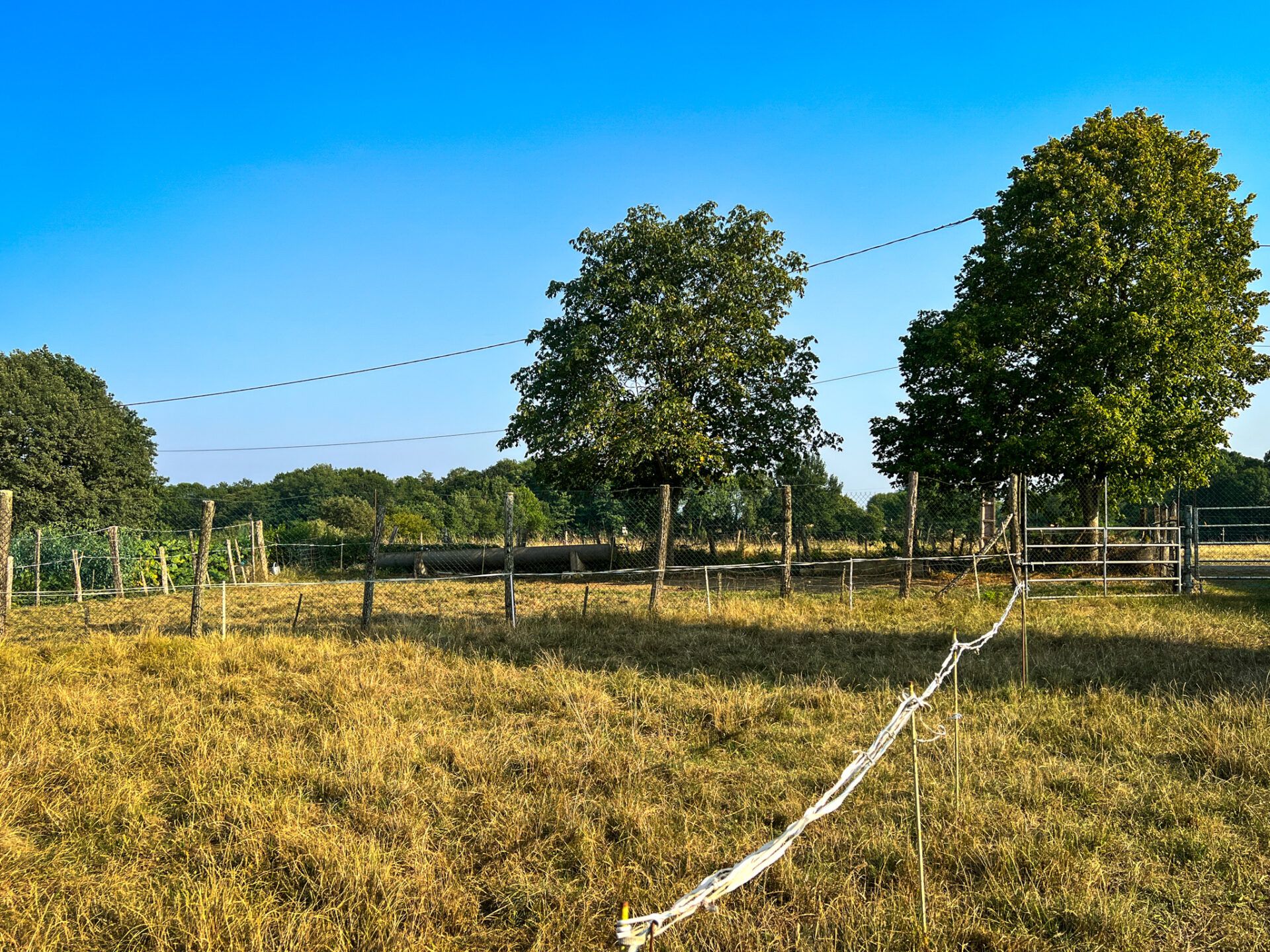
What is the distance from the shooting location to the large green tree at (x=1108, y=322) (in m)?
17.7

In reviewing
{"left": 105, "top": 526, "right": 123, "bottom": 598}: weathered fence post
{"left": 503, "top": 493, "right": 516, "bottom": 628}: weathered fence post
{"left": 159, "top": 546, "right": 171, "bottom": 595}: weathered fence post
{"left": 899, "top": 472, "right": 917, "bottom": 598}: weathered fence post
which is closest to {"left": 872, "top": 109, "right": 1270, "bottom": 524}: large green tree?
{"left": 899, "top": 472, "right": 917, "bottom": 598}: weathered fence post

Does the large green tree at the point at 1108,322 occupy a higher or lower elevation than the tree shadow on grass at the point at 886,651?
higher

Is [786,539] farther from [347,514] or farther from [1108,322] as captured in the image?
[347,514]

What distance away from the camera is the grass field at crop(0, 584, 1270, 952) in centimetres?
299

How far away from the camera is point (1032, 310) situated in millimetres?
Result: 19328

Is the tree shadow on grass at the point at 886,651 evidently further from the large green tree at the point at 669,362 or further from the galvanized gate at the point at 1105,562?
the large green tree at the point at 669,362

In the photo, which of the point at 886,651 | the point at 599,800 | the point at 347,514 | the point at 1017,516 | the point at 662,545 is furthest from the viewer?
the point at 347,514

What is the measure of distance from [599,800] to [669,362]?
20526mm

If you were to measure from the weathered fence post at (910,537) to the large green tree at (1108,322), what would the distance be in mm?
6165

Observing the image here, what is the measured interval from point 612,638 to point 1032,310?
52.0 ft

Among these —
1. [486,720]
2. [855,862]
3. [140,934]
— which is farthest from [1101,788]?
[140,934]

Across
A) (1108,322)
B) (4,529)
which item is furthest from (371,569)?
(1108,322)

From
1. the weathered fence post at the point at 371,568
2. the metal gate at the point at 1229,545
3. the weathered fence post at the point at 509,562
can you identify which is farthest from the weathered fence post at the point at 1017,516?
the weathered fence post at the point at 371,568

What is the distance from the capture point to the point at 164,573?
16.7m
